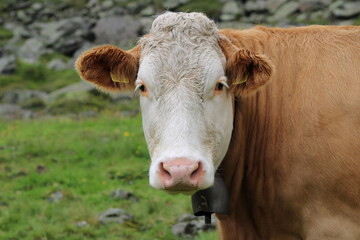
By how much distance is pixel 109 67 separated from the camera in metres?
5.29

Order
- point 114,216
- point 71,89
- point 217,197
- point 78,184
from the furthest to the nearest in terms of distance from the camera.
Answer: point 71,89, point 78,184, point 114,216, point 217,197

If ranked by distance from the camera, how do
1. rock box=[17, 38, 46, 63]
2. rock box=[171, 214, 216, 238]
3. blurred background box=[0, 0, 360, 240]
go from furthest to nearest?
1. rock box=[17, 38, 46, 63]
2. blurred background box=[0, 0, 360, 240]
3. rock box=[171, 214, 216, 238]

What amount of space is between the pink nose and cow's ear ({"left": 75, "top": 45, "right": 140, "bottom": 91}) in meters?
1.11

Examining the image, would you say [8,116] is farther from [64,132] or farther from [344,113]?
[344,113]

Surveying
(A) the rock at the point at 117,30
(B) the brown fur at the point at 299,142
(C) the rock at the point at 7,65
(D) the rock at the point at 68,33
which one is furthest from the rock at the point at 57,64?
(B) the brown fur at the point at 299,142

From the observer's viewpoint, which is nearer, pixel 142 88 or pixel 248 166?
pixel 142 88

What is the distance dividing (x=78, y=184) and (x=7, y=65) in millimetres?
17228

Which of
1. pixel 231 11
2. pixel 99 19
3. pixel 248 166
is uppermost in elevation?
pixel 248 166

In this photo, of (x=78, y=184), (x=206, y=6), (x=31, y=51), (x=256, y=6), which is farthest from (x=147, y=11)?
(x=78, y=184)

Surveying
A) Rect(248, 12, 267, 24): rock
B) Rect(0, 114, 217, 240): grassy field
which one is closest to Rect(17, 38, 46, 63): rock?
Rect(248, 12, 267, 24): rock

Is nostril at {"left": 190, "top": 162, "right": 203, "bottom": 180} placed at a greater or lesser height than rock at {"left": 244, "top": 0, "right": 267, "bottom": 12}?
greater

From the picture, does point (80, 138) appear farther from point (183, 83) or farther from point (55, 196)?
point (183, 83)

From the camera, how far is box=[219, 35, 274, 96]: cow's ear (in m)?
4.91

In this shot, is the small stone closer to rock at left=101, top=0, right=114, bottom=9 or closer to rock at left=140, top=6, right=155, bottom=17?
rock at left=140, top=6, right=155, bottom=17
